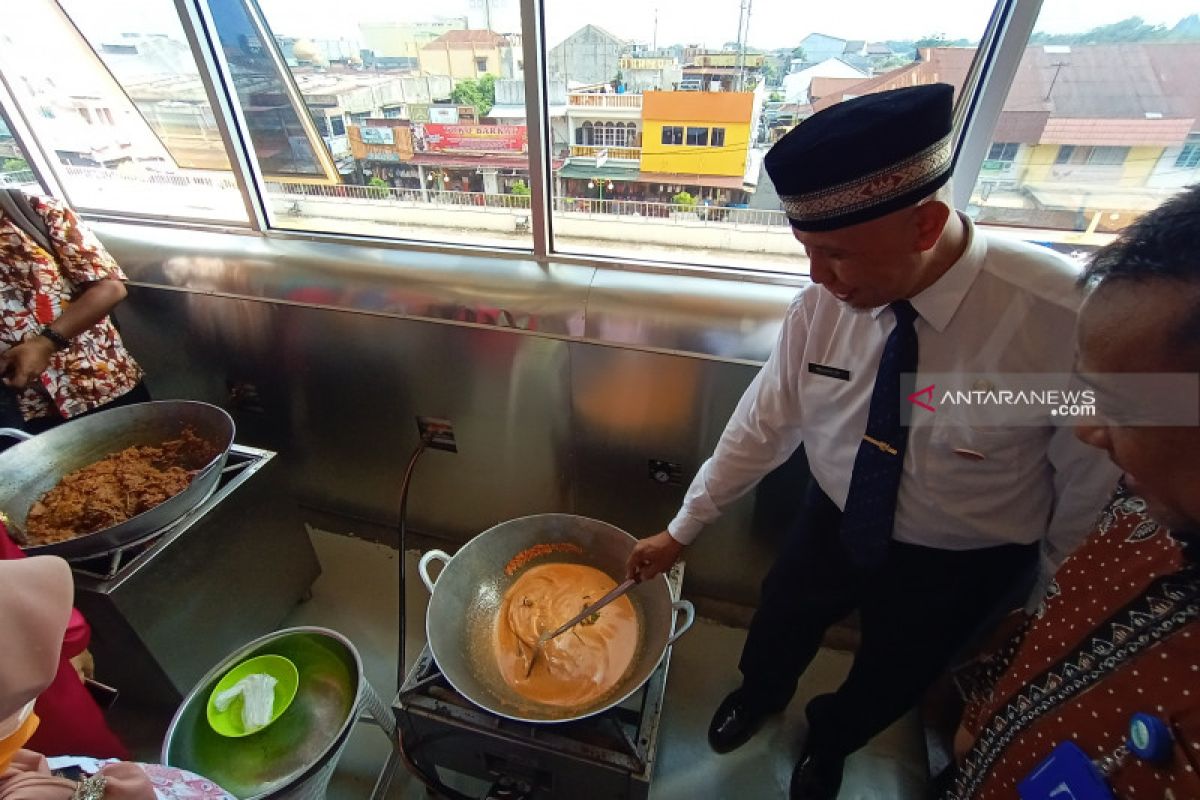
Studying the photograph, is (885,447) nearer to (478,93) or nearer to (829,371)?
(829,371)

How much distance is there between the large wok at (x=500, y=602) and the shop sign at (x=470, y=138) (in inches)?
44.9

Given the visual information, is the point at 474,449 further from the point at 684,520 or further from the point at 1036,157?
the point at 1036,157

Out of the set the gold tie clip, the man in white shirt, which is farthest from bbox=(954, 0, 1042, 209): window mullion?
the gold tie clip

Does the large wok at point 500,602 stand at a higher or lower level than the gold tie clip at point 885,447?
lower

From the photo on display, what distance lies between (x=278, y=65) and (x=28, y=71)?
115 centimetres

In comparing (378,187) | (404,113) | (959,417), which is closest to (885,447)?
(959,417)

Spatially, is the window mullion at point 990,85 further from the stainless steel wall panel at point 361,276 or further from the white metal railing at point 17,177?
the white metal railing at point 17,177

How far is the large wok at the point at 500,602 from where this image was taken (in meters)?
1.10

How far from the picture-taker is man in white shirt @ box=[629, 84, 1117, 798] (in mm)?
797

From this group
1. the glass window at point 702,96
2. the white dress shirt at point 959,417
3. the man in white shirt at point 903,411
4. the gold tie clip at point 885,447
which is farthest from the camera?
the glass window at point 702,96

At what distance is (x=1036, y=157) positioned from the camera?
1.35 meters

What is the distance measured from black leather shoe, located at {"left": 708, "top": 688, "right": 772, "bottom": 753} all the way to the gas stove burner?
0.50 meters

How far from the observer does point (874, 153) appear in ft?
2.49
